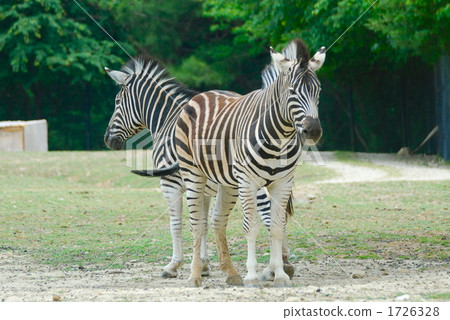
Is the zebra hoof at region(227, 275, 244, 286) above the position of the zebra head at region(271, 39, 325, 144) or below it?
below

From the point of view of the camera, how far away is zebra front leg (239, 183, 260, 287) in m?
6.40

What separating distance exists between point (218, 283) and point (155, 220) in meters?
4.72

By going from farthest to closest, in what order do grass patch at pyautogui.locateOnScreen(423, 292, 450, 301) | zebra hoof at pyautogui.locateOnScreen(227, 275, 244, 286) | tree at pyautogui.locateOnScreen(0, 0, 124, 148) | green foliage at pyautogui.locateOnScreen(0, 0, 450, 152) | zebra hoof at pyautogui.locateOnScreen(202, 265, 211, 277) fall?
tree at pyautogui.locateOnScreen(0, 0, 124, 148), green foliage at pyautogui.locateOnScreen(0, 0, 450, 152), zebra hoof at pyautogui.locateOnScreen(202, 265, 211, 277), zebra hoof at pyautogui.locateOnScreen(227, 275, 244, 286), grass patch at pyautogui.locateOnScreen(423, 292, 450, 301)

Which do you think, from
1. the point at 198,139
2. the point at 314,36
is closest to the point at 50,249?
the point at 198,139

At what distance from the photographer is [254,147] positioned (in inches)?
251

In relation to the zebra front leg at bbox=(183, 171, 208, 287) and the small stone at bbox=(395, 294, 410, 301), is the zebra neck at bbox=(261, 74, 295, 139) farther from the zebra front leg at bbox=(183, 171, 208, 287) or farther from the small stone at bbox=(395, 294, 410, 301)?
the small stone at bbox=(395, 294, 410, 301)

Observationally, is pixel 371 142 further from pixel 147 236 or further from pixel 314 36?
pixel 147 236

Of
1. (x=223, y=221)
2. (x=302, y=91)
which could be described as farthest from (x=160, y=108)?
(x=302, y=91)

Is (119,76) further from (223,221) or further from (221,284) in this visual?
(221,284)

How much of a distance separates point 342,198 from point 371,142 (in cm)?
1382

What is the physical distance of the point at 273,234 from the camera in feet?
21.6

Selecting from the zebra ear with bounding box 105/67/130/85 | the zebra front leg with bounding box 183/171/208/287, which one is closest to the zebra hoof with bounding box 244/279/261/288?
the zebra front leg with bounding box 183/171/208/287

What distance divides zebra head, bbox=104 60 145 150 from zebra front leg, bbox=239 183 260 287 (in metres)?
2.40

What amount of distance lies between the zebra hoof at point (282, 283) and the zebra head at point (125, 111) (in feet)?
9.30
